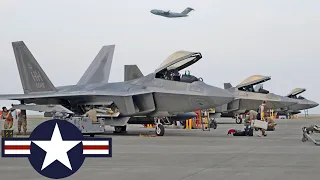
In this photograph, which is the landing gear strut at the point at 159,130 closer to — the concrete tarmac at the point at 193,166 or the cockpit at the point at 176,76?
the cockpit at the point at 176,76

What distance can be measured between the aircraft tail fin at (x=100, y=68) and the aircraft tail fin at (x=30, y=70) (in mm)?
3821

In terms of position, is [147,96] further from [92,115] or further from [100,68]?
[100,68]

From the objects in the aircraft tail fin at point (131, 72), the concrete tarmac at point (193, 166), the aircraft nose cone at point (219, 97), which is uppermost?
the aircraft tail fin at point (131, 72)

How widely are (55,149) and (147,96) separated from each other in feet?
53.1

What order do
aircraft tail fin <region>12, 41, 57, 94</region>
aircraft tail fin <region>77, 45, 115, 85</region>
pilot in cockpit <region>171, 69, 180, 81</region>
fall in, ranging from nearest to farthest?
1. pilot in cockpit <region>171, 69, 180, 81</region>
2. aircraft tail fin <region>12, 41, 57, 94</region>
3. aircraft tail fin <region>77, 45, 115, 85</region>

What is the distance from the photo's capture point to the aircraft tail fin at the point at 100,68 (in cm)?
2806

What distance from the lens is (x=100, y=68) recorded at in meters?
28.3

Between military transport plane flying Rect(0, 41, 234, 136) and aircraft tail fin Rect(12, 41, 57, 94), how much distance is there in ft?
2.63

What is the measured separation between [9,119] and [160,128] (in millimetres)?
6106

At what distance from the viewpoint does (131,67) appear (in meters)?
24.0

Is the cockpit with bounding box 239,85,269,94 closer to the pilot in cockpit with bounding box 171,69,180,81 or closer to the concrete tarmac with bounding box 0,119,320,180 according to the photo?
the pilot in cockpit with bounding box 171,69,180,81

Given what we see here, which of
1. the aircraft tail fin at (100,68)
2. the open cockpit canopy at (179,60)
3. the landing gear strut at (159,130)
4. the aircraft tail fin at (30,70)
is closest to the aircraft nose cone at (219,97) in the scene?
the open cockpit canopy at (179,60)

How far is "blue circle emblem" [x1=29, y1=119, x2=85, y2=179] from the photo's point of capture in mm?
4668

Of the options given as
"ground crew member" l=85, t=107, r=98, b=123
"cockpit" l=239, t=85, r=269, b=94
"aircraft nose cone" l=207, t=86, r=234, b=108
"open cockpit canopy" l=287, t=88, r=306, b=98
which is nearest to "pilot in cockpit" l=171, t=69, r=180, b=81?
"aircraft nose cone" l=207, t=86, r=234, b=108
